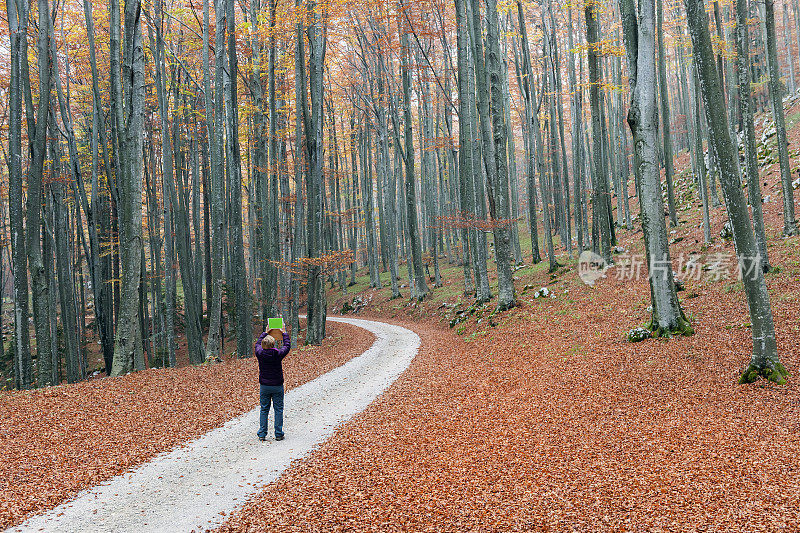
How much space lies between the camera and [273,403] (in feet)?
19.4

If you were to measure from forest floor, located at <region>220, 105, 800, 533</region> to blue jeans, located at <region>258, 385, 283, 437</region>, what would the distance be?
714 millimetres

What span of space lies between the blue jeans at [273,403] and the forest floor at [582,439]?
28.1 inches

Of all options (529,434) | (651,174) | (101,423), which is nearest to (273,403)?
(101,423)

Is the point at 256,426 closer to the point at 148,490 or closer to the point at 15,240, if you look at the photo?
the point at 148,490

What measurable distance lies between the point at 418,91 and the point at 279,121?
8.22 meters

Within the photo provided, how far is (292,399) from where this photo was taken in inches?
316

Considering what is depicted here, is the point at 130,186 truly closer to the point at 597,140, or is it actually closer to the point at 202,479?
the point at 202,479

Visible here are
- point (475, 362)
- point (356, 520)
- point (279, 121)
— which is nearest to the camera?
point (356, 520)

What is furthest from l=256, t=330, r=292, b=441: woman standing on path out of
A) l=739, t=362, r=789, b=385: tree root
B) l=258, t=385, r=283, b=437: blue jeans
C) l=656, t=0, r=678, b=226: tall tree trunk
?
l=656, t=0, r=678, b=226: tall tree trunk

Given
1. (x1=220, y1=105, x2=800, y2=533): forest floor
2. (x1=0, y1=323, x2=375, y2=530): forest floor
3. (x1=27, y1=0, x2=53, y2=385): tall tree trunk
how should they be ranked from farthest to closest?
(x1=27, y1=0, x2=53, y2=385): tall tree trunk → (x1=0, y1=323, x2=375, y2=530): forest floor → (x1=220, y1=105, x2=800, y2=533): forest floor

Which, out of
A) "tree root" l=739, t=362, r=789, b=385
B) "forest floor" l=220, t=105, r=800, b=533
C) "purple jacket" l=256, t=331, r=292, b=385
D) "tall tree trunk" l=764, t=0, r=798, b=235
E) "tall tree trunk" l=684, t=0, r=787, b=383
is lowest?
"forest floor" l=220, t=105, r=800, b=533

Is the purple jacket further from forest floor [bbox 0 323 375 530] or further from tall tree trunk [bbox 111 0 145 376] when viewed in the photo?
tall tree trunk [bbox 111 0 145 376]

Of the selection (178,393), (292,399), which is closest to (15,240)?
(178,393)

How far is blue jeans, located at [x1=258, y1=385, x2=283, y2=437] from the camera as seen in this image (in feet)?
19.0
